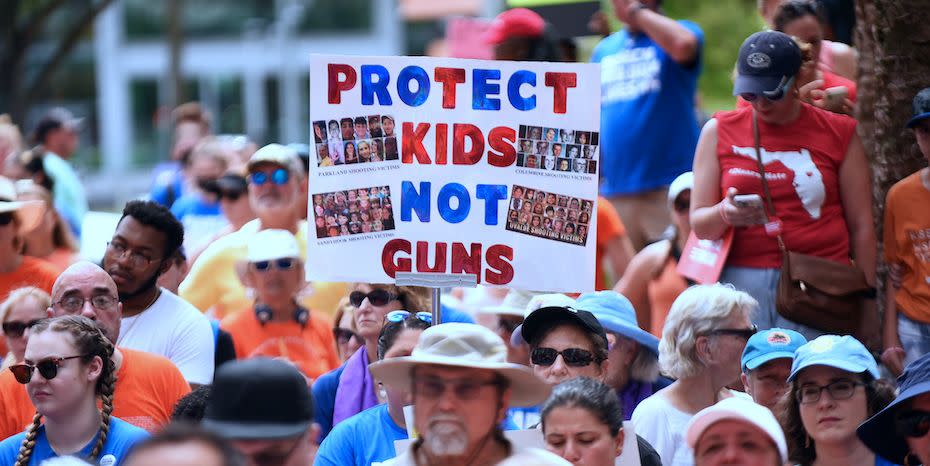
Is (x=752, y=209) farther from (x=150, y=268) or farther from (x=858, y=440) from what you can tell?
(x=150, y=268)

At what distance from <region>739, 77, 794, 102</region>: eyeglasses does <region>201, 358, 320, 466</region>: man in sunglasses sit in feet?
10.8

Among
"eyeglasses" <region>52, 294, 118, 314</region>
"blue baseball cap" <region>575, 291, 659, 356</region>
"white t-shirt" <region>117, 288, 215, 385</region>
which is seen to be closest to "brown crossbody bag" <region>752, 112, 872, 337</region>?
"blue baseball cap" <region>575, 291, 659, 356</region>

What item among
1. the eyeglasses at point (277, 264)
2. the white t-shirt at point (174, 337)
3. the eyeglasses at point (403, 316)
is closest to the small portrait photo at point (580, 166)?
the eyeglasses at point (403, 316)

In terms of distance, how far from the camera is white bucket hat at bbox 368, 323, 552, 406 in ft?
15.4

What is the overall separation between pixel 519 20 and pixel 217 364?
2992 mm

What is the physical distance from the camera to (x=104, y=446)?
6152 millimetres

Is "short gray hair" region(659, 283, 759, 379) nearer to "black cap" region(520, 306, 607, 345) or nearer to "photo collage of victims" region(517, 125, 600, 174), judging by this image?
"black cap" region(520, 306, 607, 345)

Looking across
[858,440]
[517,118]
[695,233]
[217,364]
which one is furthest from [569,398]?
[217,364]

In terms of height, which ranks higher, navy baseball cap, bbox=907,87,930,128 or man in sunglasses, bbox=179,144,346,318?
navy baseball cap, bbox=907,87,930,128

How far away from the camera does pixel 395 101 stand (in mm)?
6852

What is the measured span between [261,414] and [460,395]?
1.99 feet

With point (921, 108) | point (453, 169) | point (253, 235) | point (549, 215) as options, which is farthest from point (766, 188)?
point (253, 235)

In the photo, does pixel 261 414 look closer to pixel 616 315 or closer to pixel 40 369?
pixel 40 369

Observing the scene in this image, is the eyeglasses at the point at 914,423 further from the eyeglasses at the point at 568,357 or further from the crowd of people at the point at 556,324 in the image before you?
the eyeglasses at the point at 568,357
